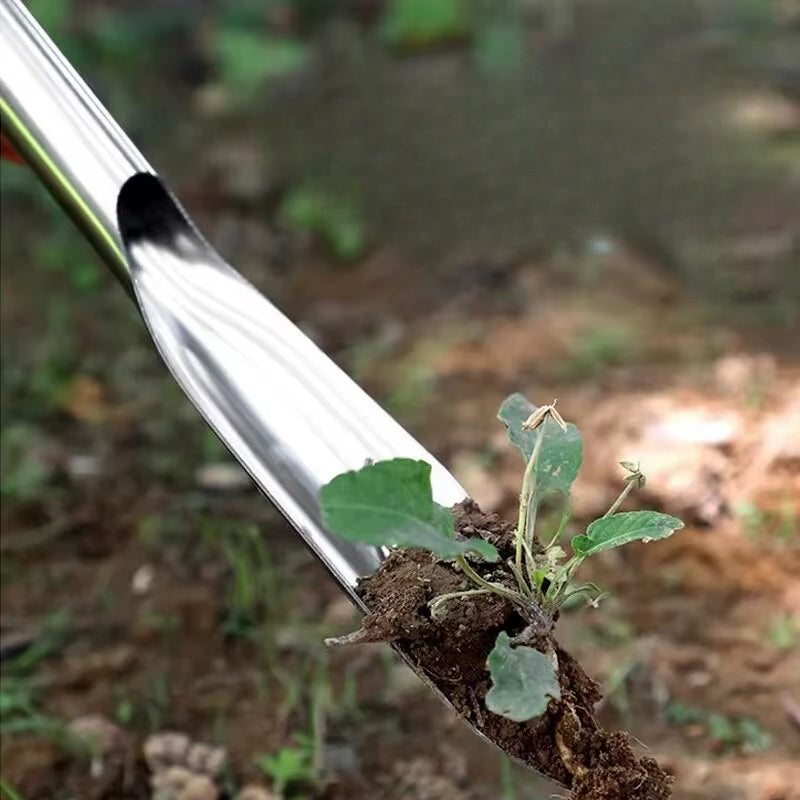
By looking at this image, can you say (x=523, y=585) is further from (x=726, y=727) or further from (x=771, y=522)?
(x=771, y=522)

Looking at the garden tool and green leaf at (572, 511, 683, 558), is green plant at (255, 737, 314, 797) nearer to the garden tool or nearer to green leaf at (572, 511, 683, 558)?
the garden tool

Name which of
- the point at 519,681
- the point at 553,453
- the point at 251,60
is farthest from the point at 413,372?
the point at 251,60

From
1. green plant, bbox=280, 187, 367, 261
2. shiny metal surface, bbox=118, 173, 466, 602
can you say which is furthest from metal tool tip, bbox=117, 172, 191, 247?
green plant, bbox=280, 187, 367, 261

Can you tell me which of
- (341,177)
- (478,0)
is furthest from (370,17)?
(341,177)

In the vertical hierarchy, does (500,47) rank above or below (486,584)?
below

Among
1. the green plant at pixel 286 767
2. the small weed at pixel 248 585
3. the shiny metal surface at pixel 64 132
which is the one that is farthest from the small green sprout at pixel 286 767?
the shiny metal surface at pixel 64 132

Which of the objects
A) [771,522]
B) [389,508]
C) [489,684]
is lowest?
[771,522]

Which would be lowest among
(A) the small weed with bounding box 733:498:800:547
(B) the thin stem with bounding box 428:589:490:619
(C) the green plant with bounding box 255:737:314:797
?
(A) the small weed with bounding box 733:498:800:547
